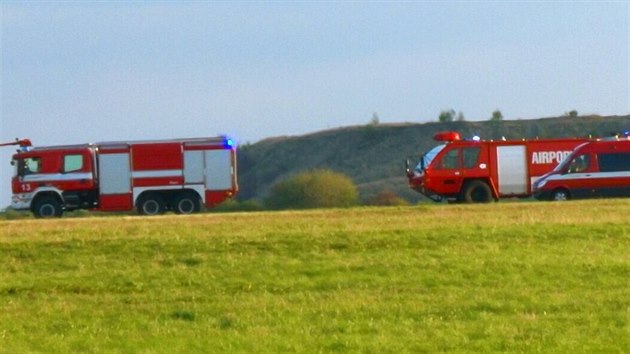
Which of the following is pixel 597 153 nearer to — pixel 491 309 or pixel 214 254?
pixel 214 254

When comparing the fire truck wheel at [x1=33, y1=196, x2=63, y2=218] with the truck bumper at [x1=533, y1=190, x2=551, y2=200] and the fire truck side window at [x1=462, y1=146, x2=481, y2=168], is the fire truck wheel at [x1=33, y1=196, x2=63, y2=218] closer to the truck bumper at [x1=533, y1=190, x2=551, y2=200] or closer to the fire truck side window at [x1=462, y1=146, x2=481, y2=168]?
the fire truck side window at [x1=462, y1=146, x2=481, y2=168]

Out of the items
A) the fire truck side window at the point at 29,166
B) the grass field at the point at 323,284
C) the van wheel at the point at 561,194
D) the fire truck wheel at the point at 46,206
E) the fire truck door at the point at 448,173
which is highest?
the fire truck side window at the point at 29,166

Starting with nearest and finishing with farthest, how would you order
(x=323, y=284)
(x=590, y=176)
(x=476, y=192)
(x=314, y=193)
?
(x=323, y=284), (x=590, y=176), (x=476, y=192), (x=314, y=193)

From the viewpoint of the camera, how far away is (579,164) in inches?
1395

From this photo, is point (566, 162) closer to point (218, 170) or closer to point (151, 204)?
point (218, 170)

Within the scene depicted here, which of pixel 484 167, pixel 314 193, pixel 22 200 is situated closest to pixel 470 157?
pixel 484 167

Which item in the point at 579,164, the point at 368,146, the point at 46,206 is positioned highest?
the point at 368,146

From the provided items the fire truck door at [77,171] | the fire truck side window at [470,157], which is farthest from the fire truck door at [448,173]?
the fire truck door at [77,171]

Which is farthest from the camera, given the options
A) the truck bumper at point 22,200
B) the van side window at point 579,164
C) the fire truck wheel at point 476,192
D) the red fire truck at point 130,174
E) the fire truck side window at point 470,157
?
the fire truck side window at point 470,157

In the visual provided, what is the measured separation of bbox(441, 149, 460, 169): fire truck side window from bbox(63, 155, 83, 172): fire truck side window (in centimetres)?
1063

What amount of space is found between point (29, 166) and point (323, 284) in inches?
800

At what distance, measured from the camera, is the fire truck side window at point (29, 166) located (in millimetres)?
36688

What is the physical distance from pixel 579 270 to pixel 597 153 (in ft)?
56.6

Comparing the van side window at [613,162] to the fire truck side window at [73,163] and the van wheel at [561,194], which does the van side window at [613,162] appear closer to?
the van wheel at [561,194]
